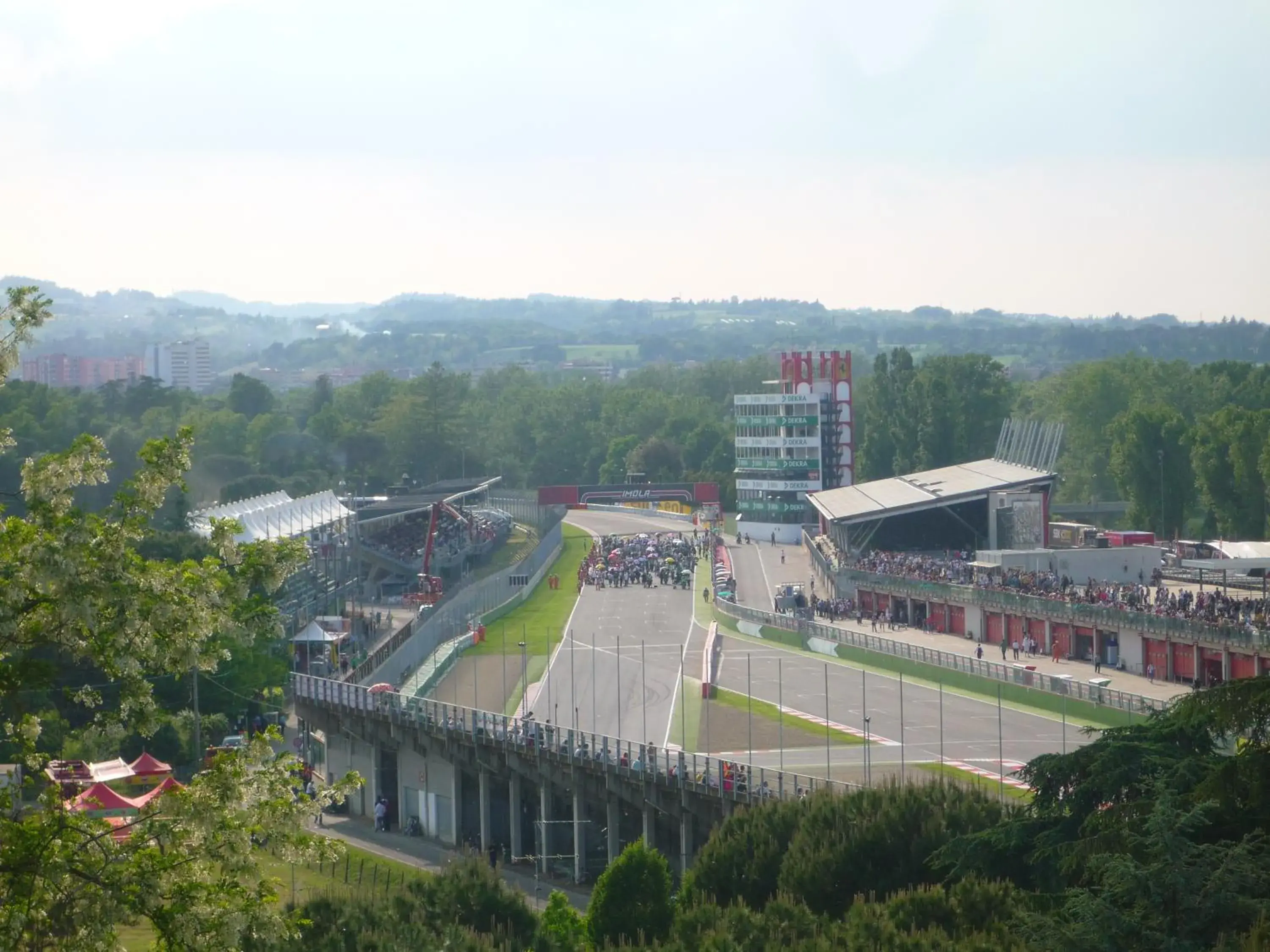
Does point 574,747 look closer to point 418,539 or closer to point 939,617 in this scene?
point 939,617

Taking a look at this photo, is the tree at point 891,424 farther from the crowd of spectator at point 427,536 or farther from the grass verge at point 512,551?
the crowd of spectator at point 427,536

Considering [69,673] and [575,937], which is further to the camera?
[69,673]

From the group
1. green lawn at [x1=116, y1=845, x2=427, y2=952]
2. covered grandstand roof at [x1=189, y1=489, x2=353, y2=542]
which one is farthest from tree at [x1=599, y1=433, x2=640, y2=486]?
green lawn at [x1=116, y1=845, x2=427, y2=952]

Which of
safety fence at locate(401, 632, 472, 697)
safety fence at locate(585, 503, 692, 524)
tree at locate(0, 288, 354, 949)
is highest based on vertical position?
tree at locate(0, 288, 354, 949)

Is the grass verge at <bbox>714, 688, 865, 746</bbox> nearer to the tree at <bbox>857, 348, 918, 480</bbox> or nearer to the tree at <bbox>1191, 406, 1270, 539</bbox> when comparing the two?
the tree at <bbox>1191, 406, 1270, 539</bbox>

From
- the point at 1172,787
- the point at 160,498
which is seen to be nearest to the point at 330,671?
the point at 1172,787

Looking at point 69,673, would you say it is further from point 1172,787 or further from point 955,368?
point 955,368
